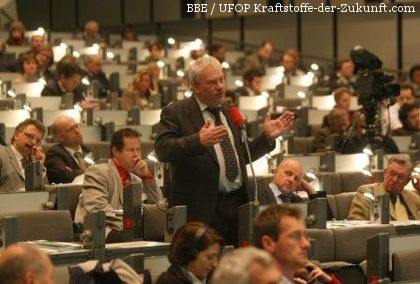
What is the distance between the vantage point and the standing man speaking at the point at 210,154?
266 inches

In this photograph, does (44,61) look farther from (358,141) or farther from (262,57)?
(358,141)

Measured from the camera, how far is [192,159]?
6.77 meters

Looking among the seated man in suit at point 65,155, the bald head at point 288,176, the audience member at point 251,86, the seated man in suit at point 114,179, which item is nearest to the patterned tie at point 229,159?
the seated man in suit at point 114,179

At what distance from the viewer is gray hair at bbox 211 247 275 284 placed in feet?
13.3

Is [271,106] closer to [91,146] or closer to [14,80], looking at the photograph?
[14,80]

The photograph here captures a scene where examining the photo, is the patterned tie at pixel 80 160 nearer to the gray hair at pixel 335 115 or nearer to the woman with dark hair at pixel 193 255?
the gray hair at pixel 335 115

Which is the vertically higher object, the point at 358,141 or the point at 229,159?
the point at 229,159

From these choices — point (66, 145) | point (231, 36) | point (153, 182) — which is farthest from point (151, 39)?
point (153, 182)

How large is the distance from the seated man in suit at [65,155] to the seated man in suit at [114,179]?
1.34 meters

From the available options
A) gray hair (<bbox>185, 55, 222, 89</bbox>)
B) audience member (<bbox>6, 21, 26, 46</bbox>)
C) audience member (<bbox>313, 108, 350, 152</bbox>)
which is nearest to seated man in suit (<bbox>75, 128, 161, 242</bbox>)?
gray hair (<bbox>185, 55, 222, 89</bbox>)

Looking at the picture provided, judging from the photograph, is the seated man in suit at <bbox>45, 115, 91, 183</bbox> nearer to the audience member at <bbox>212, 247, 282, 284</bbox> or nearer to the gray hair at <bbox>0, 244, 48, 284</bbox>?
the gray hair at <bbox>0, 244, 48, 284</bbox>

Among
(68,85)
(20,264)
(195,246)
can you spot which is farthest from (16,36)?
(20,264)

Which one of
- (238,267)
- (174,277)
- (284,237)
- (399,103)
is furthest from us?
(399,103)

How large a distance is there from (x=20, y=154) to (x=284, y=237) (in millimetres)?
4282
